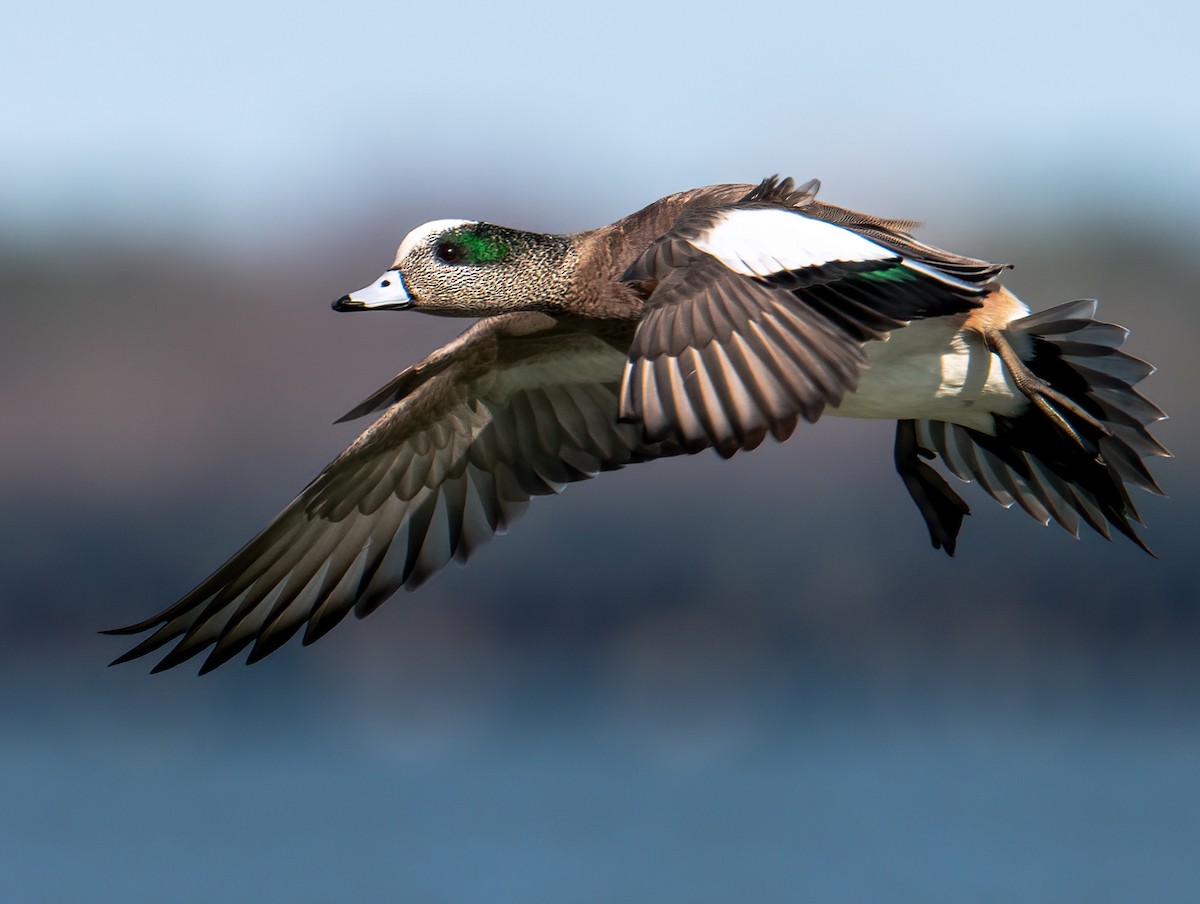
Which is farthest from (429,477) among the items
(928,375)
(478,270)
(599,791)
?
(599,791)

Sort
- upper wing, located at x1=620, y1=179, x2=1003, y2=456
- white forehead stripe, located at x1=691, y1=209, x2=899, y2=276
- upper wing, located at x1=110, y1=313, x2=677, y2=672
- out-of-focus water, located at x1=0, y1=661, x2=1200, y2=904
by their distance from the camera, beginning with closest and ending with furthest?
upper wing, located at x1=620, y1=179, x2=1003, y2=456, white forehead stripe, located at x1=691, y1=209, x2=899, y2=276, upper wing, located at x1=110, y1=313, x2=677, y2=672, out-of-focus water, located at x1=0, y1=661, x2=1200, y2=904

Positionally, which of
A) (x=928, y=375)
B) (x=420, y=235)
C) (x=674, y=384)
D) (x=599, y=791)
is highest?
(x=420, y=235)

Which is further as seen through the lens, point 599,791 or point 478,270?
point 599,791

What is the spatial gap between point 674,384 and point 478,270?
1360 mm

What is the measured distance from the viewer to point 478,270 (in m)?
5.33

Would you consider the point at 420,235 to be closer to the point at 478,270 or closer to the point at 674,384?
the point at 478,270

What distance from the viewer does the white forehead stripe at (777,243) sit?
172 inches

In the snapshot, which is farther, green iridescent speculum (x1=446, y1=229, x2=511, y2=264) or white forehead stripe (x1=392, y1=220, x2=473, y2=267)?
green iridescent speculum (x1=446, y1=229, x2=511, y2=264)

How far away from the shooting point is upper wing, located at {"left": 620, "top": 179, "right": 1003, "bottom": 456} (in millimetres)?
4070

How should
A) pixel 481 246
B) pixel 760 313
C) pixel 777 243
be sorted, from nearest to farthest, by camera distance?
1. pixel 760 313
2. pixel 777 243
3. pixel 481 246

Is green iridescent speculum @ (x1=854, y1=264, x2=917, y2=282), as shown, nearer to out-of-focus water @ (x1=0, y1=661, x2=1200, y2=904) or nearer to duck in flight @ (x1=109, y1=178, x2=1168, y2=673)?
duck in flight @ (x1=109, y1=178, x2=1168, y2=673)

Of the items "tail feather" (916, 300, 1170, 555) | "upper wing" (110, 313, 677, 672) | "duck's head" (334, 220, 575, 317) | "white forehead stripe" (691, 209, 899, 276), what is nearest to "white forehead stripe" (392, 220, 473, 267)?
"duck's head" (334, 220, 575, 317)

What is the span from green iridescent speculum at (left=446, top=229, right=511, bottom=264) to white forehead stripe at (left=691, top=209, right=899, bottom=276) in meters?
0.95

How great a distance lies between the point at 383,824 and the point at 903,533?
694 centimetres
